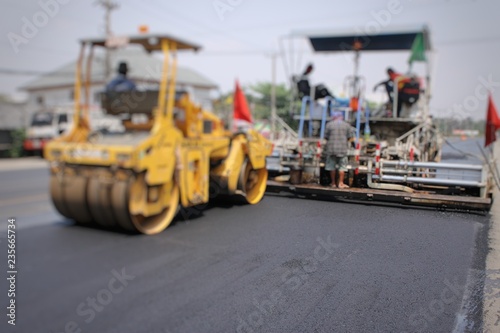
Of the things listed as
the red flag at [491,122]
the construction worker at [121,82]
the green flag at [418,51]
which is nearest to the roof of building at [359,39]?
the green flag at [418,51]

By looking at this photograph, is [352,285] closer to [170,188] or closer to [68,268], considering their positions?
[68,268]

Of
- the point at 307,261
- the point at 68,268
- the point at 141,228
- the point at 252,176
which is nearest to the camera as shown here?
the point at 307,261

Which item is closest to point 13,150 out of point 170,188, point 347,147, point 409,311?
point 170,188

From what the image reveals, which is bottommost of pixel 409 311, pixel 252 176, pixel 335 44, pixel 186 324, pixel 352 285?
pixel 186 324

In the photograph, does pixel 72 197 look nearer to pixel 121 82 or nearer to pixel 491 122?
pixel 121 82

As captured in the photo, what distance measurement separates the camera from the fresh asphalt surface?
1.60m

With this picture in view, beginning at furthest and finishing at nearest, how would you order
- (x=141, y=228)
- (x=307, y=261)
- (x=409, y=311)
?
(x=141, y=228)
(x=409, y=311)
(x=307, y=261)

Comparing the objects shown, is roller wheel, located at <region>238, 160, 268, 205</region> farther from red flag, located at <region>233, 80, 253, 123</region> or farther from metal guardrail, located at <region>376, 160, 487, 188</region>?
metal guardrail, located at <region>376, 160, 487, 188</region>

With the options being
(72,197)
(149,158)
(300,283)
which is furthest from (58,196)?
(300,283)

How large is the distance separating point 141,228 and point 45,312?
198 centimetres

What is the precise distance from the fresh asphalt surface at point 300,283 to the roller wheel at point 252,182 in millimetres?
443

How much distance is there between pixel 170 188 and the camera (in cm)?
418

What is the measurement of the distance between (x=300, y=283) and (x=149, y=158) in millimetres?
2473

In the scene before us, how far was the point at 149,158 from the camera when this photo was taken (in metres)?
3.75
